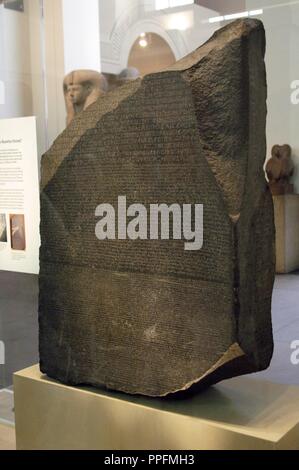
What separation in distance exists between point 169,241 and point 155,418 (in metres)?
0.47

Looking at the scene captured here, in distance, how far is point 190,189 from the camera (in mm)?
1600

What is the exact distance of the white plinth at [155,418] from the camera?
1550mm

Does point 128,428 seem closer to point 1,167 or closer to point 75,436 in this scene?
A: point 75,436

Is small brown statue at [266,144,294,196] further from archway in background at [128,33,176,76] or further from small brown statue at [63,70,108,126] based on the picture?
small brown statue at [63,70,108,126]

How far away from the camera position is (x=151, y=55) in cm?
226

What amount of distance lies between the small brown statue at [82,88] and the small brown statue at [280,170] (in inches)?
28.6

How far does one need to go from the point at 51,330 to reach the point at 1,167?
1.01 meters

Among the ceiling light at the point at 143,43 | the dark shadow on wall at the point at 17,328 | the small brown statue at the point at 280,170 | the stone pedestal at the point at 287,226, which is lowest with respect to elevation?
the dark shadow on wall at the point at 17,328

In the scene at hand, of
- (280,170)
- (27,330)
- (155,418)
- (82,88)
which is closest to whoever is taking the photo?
(155,418)

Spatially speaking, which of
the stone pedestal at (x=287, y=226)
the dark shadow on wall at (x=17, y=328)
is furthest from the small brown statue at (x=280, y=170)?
the dark shadow on wall at (x=17, y=328)

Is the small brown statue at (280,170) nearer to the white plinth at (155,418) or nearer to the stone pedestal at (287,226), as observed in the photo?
the stone pedestal at (287,226)

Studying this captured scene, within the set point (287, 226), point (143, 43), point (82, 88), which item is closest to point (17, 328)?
point (82, 88)

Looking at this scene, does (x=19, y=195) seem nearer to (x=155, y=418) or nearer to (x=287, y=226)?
(x=287, y=226)

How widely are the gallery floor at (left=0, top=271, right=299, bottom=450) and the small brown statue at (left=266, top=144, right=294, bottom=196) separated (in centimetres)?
35
